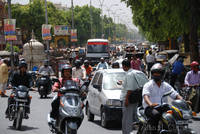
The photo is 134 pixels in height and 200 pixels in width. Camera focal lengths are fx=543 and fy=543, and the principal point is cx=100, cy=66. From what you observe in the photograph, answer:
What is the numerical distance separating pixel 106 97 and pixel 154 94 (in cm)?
479

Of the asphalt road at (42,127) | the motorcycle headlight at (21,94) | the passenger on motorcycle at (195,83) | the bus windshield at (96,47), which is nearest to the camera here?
the asphalt road at (42,127)

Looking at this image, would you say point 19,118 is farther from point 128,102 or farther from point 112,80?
point 128,102

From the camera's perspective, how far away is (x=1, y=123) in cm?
1449

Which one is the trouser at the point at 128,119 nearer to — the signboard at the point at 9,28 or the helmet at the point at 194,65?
the helmet at the point at 194,65

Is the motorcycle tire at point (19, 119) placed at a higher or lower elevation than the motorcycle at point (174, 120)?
lower

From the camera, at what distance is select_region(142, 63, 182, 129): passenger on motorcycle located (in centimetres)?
816

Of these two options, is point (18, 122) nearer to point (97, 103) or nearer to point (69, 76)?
point (97, 103)

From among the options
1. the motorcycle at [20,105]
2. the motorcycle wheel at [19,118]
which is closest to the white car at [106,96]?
the motorcycle at [20,105]

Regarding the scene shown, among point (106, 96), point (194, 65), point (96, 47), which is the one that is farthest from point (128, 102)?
point (96, 47)

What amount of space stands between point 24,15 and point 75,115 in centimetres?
9683

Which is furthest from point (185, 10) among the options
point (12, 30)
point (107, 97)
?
point (12, 30)

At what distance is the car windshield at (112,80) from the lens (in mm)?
13961

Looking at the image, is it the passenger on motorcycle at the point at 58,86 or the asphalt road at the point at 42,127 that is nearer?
the passenger on motorcycle at the point at 58,86

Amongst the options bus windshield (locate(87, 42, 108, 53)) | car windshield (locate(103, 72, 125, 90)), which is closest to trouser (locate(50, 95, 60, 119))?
car windshield (locate(103, 72, 125, 90))
